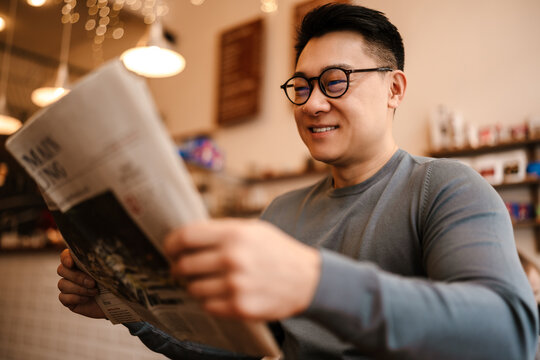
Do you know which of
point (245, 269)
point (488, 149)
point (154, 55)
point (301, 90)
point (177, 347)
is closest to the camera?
point (245, 269)

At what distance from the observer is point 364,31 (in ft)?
3.67

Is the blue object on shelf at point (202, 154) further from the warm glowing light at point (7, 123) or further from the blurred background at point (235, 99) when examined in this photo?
the warm glowing light at point (7, 123)

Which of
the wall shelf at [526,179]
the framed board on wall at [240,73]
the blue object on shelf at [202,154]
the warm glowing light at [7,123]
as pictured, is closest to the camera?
the wall shelf at [526,179]

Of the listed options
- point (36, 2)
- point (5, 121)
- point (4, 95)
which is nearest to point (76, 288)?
point (5, 121)

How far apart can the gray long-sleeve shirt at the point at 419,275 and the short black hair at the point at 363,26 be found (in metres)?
0.32

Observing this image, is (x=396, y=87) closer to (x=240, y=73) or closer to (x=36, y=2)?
(x=240, y=73)

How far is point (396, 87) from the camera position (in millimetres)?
1211

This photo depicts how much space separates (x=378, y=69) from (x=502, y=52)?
248 cm

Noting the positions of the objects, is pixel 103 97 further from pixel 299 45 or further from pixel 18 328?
pixel 18 328

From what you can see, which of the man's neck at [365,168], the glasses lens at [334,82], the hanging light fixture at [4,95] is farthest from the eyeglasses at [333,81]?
the hanging light fixture at [4,95]

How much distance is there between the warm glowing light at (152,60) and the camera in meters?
3.08

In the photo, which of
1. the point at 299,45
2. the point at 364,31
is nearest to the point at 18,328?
the point at 299,45

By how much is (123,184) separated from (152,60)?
287 centimetres

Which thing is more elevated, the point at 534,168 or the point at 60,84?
the point at 60,84
